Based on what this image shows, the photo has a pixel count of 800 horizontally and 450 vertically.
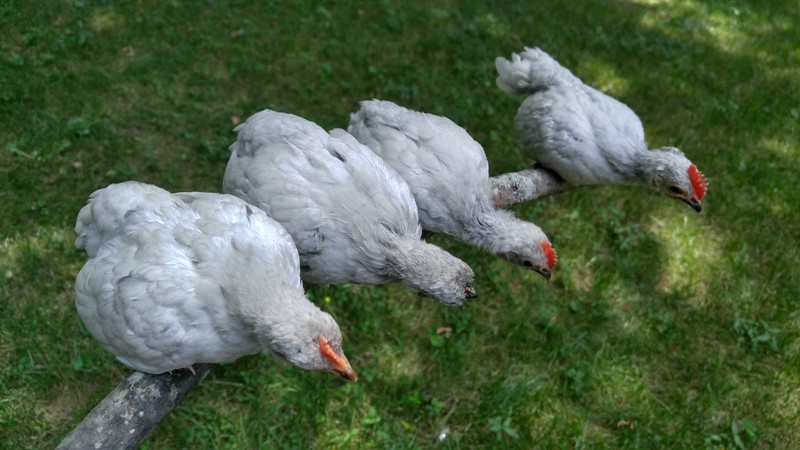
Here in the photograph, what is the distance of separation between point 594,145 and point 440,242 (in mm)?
1524

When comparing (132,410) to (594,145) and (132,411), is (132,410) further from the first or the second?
(594,145)

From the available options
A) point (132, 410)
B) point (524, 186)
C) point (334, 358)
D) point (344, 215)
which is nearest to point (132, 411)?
point (132, 410)

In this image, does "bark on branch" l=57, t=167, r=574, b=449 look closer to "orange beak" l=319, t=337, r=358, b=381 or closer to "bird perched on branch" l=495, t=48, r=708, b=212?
"orange beak" l=319, t=337, r=358, b=381

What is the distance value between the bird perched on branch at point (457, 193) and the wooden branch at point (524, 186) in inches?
5.5

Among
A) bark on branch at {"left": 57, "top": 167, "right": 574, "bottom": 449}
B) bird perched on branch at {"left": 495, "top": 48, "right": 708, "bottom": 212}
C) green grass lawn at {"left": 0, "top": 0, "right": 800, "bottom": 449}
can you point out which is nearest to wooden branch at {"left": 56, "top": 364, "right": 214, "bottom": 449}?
bark on branch at {"left": 57, "top": 167, "right": 574, "bottom": 449}

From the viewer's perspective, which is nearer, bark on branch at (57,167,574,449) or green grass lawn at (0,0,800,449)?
bark on branch at (57,167,574,449)

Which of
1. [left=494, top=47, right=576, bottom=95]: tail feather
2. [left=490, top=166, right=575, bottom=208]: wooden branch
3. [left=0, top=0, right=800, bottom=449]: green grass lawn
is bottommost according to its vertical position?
[left=0, top=0, right=800, bottom=449]: green grass lawn

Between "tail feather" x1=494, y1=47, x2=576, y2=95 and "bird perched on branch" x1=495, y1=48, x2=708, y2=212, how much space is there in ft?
0.04

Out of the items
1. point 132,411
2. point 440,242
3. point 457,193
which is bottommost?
point 440,242

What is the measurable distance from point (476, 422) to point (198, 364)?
6.76 ft

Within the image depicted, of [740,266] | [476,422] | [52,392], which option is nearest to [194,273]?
[52,392]

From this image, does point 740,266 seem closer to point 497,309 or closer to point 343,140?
point 497,309

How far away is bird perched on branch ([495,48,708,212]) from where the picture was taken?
3.20m

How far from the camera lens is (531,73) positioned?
3725mm
